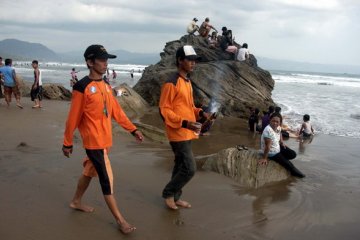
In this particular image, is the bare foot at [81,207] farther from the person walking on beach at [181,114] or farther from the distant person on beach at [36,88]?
the distant person on beach at [36,88]

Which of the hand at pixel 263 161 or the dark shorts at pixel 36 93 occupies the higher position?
the dark shorts at pixel 36 93

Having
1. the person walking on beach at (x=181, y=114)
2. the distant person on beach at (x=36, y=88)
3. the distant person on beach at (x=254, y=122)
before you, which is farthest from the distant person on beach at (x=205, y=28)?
the person walking on beach at (x=181, y=114)

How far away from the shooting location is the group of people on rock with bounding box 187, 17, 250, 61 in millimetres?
19406

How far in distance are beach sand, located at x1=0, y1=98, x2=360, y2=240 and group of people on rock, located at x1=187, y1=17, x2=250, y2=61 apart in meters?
11.8

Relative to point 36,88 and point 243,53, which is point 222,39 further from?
point 36,88

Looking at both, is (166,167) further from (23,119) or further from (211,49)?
(211,49)

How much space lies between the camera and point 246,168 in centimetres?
623

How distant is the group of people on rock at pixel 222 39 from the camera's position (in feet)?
63.7

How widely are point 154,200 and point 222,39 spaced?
53.1 feet

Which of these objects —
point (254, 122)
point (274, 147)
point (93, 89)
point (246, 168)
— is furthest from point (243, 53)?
point (93, 89)

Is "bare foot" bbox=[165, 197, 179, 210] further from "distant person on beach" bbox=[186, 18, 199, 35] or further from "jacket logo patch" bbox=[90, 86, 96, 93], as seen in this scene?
"distant person on beach" bbox=[186, 18, 199, 35]

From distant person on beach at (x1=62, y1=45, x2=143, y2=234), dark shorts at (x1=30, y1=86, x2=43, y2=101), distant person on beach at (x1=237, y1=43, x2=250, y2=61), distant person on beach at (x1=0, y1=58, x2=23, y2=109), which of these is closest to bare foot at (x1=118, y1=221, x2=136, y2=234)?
distant person on beach at (x1=62, y1=45, x2=143, y2=234)

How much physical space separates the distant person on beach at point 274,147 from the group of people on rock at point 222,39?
13.1m

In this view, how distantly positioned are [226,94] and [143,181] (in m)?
12.1
